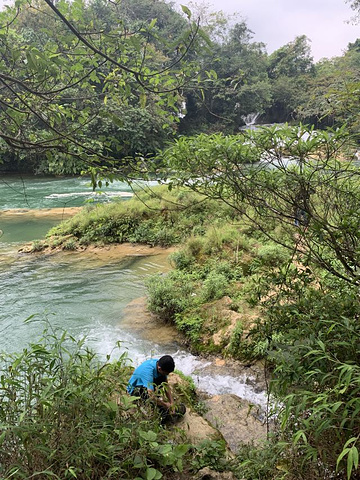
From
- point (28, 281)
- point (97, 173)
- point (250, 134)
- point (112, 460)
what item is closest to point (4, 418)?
point (112, 460)

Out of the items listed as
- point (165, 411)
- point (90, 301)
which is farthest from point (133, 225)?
point (165, 411)

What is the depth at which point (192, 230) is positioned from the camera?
1051cm

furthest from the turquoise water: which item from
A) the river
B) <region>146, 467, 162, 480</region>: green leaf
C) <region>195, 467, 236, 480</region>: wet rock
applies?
<region>146, 467, 162, 480</region>: green leaf

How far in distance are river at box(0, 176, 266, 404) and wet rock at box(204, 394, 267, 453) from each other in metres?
0.24

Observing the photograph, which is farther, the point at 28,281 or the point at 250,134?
the point at 28,281

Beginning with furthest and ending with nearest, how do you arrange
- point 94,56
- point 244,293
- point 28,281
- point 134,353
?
point 28,281 → point 244,293 → point 134,353 → point 94,56

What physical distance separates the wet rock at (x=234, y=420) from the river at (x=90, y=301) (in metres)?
0.24

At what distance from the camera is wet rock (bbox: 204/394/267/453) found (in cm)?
362

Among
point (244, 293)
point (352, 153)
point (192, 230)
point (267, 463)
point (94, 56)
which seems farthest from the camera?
point (192, 230)

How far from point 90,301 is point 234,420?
454 cm

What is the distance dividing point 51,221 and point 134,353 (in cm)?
1045

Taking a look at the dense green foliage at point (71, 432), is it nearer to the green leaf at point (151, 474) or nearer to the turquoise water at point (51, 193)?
the green leaf at point (151, 474)

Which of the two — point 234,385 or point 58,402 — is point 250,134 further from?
point 234,385

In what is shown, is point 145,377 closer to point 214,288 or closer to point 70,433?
point 70,433
